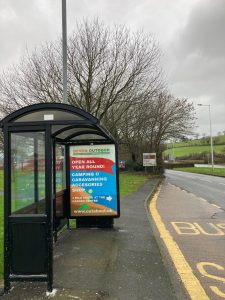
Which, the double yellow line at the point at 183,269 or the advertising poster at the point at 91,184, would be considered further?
the advertising poster at the point at 91,184

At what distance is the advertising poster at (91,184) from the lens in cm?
834

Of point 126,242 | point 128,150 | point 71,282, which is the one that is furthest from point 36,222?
point 128,150

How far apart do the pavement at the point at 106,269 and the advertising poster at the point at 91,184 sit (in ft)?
1.68

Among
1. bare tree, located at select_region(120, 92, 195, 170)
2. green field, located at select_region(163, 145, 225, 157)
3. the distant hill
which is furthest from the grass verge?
the distant hill

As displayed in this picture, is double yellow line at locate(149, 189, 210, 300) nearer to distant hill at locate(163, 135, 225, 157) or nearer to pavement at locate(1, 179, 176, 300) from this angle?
pavement at locate(1, 179, 176, 300)

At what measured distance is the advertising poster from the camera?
8344mm

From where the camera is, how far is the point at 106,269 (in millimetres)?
5441

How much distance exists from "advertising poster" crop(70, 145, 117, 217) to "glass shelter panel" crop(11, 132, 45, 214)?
8.46 ft

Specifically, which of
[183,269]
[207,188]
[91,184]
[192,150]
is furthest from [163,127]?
[192,150]

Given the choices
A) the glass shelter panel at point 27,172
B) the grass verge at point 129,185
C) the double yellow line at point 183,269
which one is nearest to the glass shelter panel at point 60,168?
the glass shelter panel at point 27,172

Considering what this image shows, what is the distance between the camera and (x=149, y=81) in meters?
26.0

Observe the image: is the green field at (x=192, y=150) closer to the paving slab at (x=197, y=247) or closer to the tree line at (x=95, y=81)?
the tree line at (x=95, y=81)

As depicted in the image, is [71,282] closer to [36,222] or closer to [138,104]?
[36,222]

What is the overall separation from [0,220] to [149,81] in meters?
18.0
